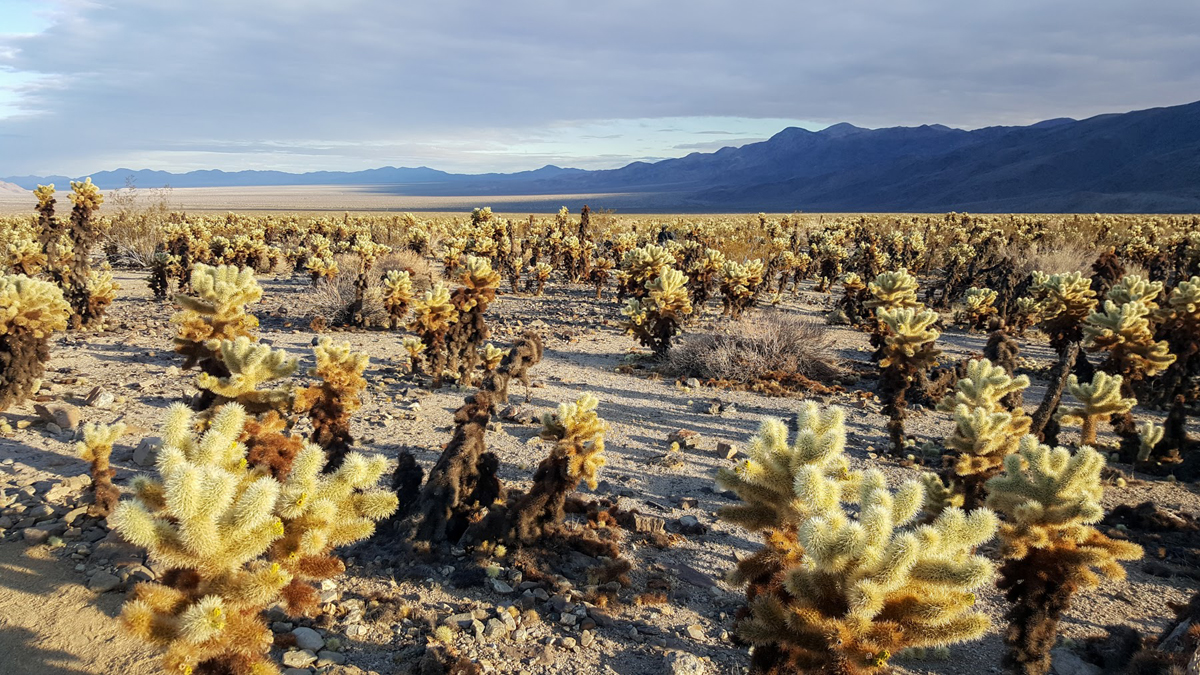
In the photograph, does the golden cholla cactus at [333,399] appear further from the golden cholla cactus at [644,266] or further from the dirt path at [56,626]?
the golden cholla cactus at [644,266]

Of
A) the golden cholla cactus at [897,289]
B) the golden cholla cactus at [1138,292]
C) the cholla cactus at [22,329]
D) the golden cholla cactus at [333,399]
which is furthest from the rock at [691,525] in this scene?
the cholla cactus at [22,329]

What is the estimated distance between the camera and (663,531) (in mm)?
5520

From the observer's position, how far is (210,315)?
6.30m

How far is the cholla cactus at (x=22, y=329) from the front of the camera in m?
7.19

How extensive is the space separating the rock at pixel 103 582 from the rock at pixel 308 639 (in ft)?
Answer: 4.53

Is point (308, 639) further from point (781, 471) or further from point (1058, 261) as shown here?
point (1058, 261)

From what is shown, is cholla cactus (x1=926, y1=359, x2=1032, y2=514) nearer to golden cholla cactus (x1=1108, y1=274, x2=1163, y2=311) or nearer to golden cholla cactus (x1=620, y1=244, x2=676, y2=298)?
golden cholla cactus (x1=1108, y1=274, x2=1163, y2=311)

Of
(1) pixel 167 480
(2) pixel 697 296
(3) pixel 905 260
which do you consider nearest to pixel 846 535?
(1) pixel 167 480

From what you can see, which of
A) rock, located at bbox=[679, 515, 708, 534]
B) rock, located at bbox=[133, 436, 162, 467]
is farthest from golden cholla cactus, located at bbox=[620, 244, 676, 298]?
rock, located at bbox=[133, 436, 162, 467]

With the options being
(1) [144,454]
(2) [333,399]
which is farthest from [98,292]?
(2) [333,399]

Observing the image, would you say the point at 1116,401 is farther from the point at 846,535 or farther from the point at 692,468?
the point at 846,535

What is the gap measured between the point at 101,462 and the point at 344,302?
9886 millimetres

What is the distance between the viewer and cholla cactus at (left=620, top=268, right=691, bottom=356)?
36.8 ft

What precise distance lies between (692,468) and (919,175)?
121681mm
